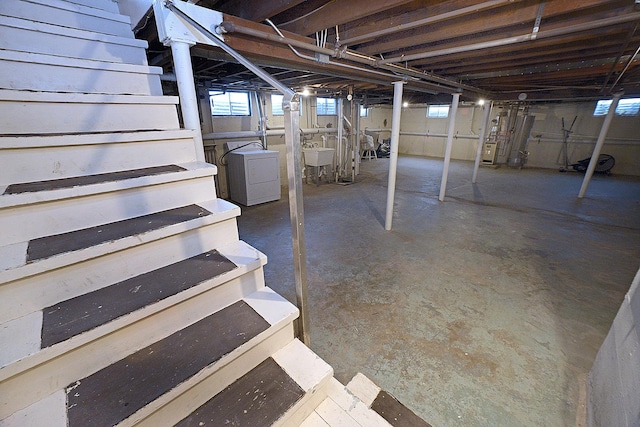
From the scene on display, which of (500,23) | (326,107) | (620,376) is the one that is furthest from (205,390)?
(326,107)

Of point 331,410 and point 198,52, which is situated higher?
point 198,52

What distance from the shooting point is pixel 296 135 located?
87 centimetres

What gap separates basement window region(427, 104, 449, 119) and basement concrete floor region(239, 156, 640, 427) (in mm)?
6549

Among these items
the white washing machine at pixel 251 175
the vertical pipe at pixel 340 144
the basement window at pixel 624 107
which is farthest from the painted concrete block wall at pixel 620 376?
the basement window at pixel 624 107

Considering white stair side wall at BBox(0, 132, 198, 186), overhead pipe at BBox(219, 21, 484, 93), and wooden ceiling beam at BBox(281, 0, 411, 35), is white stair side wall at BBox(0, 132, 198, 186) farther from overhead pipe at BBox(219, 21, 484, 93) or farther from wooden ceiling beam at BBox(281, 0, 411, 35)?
wooden ceiling beam at BBox(281, 0, 411, 35)

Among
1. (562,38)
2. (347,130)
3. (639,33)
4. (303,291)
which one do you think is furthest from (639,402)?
(347,130)

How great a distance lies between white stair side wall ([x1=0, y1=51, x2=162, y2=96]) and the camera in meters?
1.37

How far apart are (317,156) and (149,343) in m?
5.46

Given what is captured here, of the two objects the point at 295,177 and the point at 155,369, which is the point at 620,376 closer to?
the point at 295,177

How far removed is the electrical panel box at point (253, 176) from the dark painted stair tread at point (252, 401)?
4.12 metres

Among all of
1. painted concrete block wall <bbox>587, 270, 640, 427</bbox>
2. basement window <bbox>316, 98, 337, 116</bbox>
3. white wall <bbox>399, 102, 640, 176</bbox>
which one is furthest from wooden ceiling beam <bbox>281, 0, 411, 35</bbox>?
white wall <bbox>399, 102, 640, 176</bbox>

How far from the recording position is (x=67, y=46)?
5.64 feet

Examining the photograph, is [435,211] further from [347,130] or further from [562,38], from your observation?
[347,130]

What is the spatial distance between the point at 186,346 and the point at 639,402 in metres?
1.60
